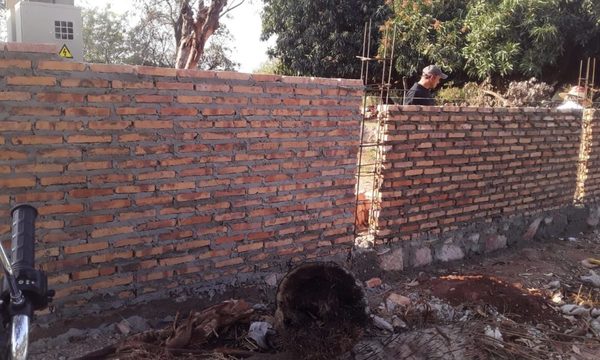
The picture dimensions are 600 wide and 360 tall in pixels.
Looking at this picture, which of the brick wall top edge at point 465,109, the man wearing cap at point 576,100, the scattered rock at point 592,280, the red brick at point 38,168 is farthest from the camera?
the man wearing cap at point 576,100

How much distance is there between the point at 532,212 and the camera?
7.28 meters

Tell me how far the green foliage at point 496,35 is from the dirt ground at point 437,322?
7.50 meters

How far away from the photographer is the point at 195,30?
13.2 meters

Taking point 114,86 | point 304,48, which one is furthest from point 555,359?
point 304,48

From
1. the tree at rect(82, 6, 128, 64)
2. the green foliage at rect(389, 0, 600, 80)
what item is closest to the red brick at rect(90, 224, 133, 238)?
the green foliage at rect(389, 0, 600, 80)

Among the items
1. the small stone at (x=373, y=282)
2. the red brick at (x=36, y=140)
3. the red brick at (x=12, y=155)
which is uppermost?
the red brick at (x=36, y=140)

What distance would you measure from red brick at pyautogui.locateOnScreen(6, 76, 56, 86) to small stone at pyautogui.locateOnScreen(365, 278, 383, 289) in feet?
10.9

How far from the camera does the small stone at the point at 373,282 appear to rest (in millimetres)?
5289

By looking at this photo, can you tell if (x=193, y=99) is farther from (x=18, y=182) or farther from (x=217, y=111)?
(x=18, y=182)

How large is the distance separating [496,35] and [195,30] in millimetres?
7048

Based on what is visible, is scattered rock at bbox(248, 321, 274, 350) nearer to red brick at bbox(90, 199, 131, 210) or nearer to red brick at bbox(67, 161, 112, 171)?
red brick at bbox(90, 199, 131, 210)

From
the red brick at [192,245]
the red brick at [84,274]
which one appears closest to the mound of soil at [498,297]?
the red brick at [192,245]

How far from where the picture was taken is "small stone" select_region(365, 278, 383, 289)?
208 inches

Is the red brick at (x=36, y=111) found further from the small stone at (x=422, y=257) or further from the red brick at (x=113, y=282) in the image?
the small stone at (x=422, y=257)
